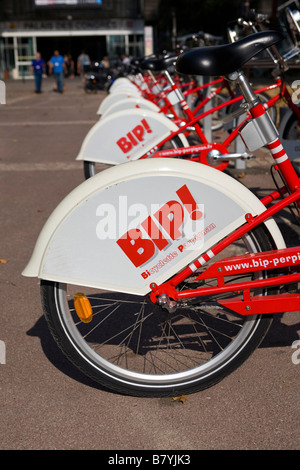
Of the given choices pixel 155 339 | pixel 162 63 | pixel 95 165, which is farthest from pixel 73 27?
pixel 155 339

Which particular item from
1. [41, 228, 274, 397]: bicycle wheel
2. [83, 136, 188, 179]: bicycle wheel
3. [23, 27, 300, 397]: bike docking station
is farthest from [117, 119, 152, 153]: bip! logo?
[23, 27, 300, 397]: bike docking station

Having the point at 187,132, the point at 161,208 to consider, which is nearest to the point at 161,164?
the point at 161,208

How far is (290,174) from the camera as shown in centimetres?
298

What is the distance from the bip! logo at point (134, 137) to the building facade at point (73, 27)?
154 feet

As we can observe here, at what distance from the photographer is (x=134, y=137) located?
604 cm

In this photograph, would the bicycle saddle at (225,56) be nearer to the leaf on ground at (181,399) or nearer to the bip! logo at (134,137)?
the leaf on ground at (181,399)

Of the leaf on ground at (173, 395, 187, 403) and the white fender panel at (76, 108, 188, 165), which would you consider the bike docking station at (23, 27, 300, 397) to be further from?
the white fender panel at (76, 108, 188, 165)

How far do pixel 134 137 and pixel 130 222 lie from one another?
3343 millimetres

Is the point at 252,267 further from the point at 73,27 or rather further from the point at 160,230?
the point at 73,27

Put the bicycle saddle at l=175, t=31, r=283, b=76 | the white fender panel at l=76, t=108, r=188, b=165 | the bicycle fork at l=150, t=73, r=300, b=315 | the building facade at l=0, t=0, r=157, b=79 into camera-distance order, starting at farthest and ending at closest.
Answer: the building facade at l=0, t=0, r=157, b=79, the white fender panel at l=76, t=108, r=188, b=165, the bicycle fork at l=150, t=73, r=300, b=315, the bicycle saddle at l=175, t=31, r=283, b=76

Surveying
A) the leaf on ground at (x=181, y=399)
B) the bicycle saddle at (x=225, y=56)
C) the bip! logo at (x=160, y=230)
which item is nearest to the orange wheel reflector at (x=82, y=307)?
the bip! logo at (x=160, y=230)

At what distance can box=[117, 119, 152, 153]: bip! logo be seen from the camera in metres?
6.00

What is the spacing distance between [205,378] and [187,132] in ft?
13.3
